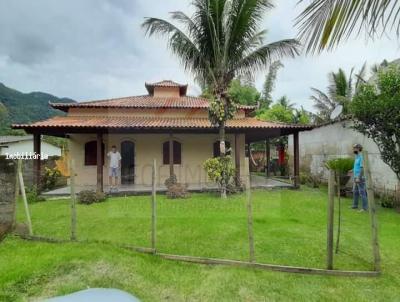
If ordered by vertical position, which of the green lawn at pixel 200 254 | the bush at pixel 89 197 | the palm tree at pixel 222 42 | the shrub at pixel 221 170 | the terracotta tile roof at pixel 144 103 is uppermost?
the palm tree at pixel 222 42

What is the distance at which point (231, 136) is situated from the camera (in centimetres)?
1587

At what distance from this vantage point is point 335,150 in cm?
1440

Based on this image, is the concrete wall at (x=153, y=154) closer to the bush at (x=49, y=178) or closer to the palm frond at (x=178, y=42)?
the bush at (x=49, y=178)

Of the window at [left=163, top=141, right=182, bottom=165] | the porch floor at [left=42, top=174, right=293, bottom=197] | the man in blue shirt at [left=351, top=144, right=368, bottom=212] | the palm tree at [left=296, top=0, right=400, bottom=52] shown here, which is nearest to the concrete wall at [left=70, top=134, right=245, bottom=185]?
the window at [left=163, top=141, right=182, bottom=165]

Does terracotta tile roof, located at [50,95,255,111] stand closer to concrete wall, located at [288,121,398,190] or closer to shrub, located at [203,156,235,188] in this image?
concrete wall, located at [288,121,398,190]

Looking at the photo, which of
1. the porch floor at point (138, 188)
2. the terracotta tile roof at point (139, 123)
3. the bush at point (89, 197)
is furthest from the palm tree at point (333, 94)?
the bush at point (89, 197)

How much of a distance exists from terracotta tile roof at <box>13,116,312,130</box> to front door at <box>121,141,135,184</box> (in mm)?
1344

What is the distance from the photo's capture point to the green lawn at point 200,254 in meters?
4.14

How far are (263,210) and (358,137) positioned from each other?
6010mm

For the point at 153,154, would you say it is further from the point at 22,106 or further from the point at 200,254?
the point at 22,106

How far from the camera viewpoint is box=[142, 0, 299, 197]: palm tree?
10508 millimetres

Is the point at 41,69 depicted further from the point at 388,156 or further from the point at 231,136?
the point at 388,156

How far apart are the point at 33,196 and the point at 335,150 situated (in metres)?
13.1

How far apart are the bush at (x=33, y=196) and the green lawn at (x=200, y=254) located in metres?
2.60
